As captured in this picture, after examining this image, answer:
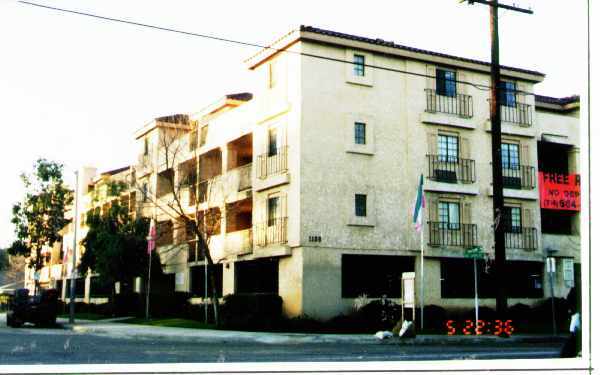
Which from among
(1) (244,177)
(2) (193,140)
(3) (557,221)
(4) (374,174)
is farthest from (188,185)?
(3) (557,221)

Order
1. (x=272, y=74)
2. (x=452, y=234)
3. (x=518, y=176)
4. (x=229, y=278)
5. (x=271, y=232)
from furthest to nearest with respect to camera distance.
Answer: (x=229, y=278) < (x=518, y=176) < (x=452, y=234) < (x=272, y=74) < (x=271, y=232)

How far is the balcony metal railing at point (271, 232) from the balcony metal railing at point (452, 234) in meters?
5.33

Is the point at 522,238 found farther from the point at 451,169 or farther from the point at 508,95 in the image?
the point at 508,95

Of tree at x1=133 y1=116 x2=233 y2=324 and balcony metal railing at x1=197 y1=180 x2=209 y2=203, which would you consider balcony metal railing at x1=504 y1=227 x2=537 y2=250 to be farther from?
balcony metal railing at x1=197 y1=180 x2=209 y2=203

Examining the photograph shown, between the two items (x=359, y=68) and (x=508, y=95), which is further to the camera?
(x=508, y=95)

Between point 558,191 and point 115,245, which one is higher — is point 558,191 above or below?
above

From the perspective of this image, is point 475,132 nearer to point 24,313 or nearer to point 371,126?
point 371,126

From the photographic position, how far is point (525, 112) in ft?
101

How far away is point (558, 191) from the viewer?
30.2m

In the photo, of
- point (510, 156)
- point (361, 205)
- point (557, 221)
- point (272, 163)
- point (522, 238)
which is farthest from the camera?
point (557, 221)

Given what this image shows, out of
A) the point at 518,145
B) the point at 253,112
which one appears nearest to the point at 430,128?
the point at 518,145

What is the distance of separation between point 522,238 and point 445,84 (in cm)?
667

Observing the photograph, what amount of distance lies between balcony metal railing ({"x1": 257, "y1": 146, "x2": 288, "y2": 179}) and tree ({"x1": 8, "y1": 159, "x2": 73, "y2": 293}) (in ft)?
22.5
